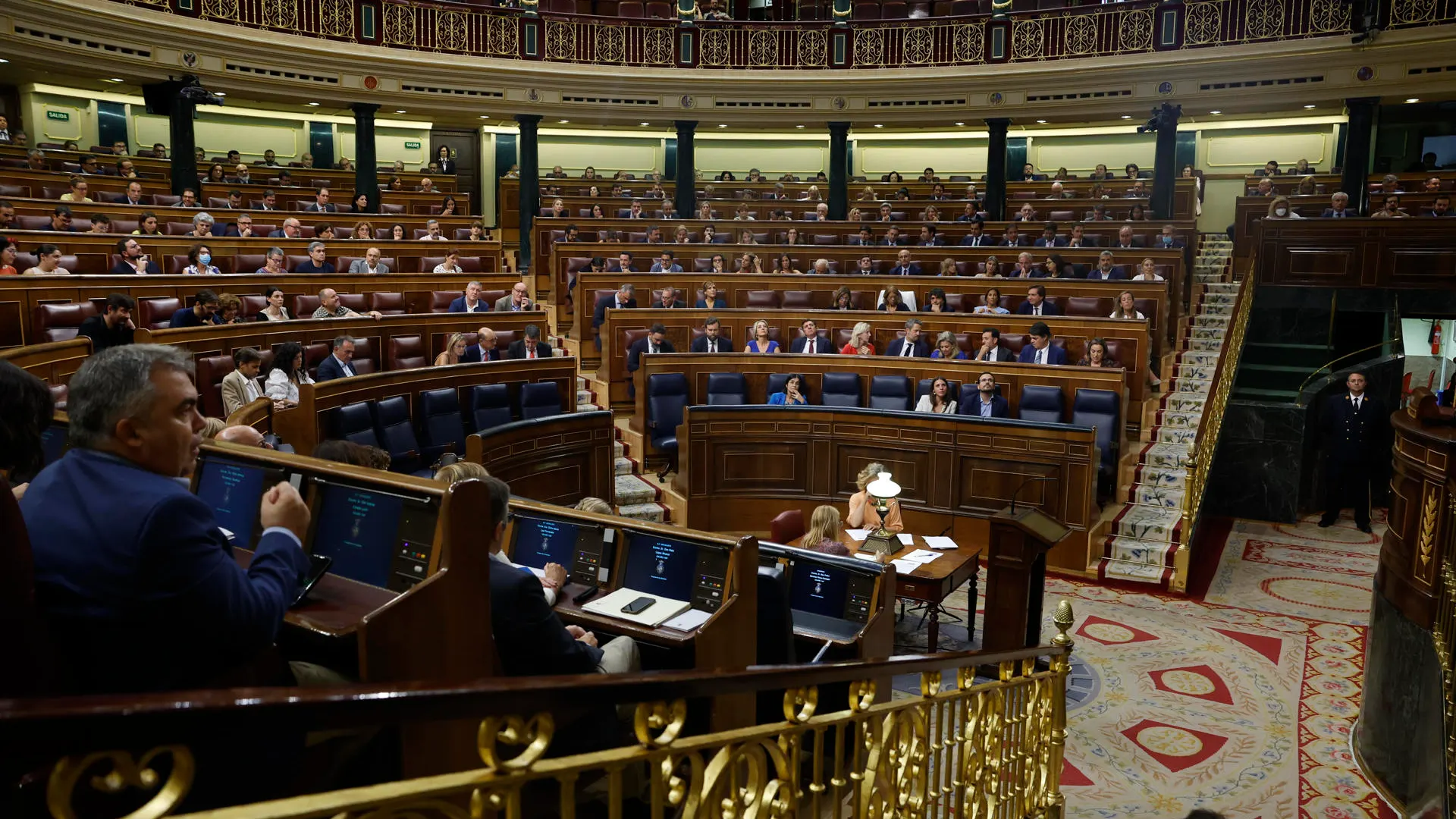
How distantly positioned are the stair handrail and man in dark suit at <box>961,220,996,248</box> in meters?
2.77

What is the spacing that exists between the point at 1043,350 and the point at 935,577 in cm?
336

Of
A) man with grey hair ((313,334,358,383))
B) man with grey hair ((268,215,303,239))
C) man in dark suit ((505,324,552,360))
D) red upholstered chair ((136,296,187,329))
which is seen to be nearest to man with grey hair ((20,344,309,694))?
man with grey hair ((313,334,358,383))

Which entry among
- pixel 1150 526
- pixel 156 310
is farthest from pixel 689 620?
pixel 156 310

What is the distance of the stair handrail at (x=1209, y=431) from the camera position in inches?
275

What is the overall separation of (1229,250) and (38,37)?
14237mm

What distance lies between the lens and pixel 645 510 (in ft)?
25.0

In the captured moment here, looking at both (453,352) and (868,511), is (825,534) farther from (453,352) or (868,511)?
(453,352)

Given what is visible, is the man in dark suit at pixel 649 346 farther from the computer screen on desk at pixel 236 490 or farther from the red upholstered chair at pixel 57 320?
the computer screen on desk at pixel 236 490

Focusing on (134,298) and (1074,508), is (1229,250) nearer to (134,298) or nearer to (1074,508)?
(1074,508)

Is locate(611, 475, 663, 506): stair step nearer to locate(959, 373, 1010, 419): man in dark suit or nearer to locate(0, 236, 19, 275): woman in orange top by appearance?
locate(959, 373, 1010, 419): man in dark suit

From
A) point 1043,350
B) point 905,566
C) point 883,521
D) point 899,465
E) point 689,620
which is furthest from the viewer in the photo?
point 1043,350

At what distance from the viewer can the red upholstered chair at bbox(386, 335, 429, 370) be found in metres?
7.69

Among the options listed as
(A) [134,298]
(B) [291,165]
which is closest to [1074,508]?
(A) [134,298]

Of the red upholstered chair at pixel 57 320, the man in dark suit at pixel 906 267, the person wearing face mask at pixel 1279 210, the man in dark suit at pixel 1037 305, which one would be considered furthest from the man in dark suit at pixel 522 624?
the person wearing face mask at pixel 1279 210
